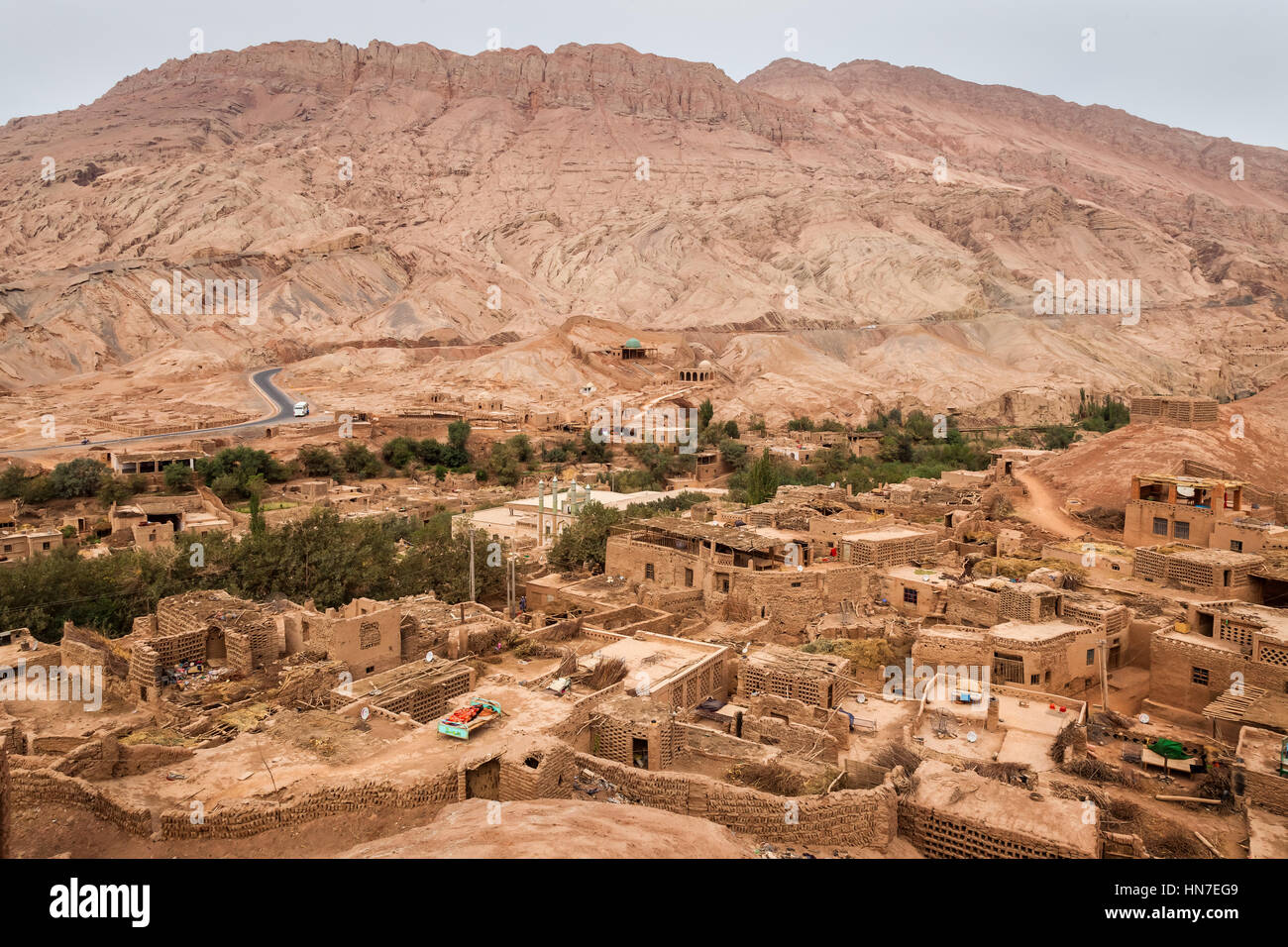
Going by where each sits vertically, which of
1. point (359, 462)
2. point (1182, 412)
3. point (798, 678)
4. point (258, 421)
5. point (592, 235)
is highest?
point (592, 235)

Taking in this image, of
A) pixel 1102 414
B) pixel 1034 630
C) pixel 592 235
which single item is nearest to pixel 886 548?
pixel 1034 630

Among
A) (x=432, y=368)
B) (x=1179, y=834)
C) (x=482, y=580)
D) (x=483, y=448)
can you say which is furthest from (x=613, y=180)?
(x=1179, y=834)

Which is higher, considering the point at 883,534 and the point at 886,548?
the point at 883,534

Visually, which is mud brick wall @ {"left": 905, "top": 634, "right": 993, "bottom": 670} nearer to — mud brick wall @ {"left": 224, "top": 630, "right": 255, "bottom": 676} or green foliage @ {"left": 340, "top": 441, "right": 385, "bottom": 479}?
mud brick wall @ {"left": 224, "top": 630, "right": 255, "bottom": 676}

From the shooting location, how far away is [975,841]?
873cm

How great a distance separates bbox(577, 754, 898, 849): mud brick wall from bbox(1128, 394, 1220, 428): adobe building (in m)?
28.5

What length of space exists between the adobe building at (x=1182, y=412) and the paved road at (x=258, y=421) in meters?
40.2

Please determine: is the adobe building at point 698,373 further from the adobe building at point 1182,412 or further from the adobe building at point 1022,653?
the adobe building at point 1022,653

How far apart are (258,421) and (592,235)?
2128 inches

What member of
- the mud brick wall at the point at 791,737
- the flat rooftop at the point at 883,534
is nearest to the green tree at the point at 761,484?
the flat rooftop at the point at 883,534

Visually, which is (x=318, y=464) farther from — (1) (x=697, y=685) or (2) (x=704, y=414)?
(1) (x=697, y=685)

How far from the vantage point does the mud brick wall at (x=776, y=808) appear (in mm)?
8867

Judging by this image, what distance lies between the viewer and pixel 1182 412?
32844 millimetres
